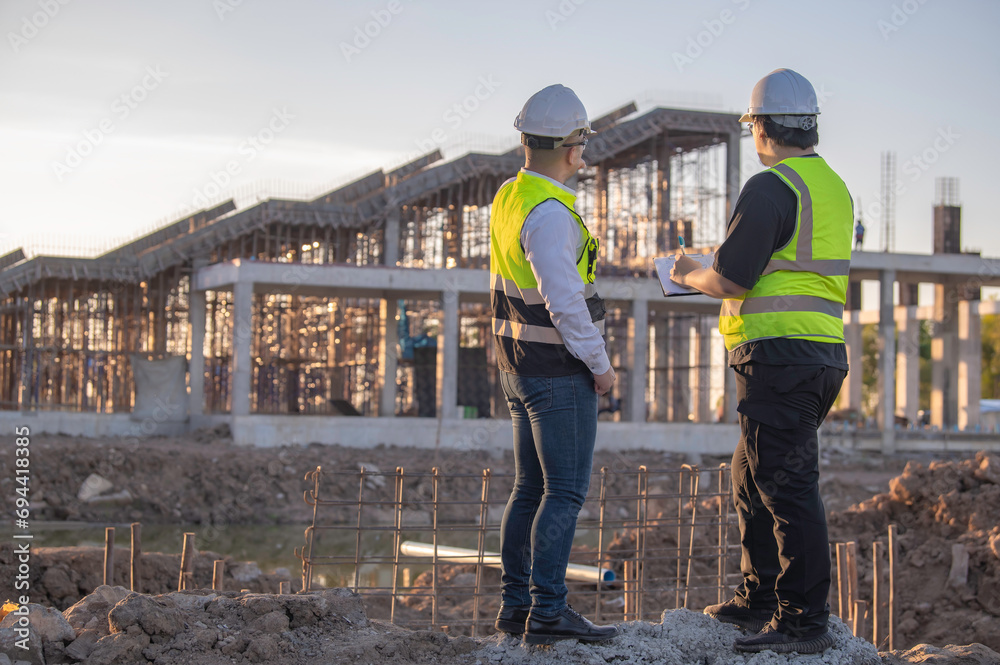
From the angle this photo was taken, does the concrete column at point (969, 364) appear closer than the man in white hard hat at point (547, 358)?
No

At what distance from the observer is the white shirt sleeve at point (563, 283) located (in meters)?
3.10

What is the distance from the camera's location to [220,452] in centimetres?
1970

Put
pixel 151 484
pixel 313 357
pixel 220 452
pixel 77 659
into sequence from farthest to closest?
pixel 313 357
pixel 220 452
pixel 151 484
pixel 77 659

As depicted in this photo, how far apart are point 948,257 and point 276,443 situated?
68.7 ft

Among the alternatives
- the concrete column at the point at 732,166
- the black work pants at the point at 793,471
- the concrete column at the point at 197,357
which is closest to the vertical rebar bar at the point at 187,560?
the black work pants at the point at 793,471

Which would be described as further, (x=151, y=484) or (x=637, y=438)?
(x=637, y=438)

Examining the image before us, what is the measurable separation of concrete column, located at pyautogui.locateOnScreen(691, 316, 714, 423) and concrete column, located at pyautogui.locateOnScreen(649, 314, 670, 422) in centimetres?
100

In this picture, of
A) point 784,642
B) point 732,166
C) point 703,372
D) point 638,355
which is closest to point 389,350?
point 638,355

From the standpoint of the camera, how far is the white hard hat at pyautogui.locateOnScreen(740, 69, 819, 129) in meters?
3.29

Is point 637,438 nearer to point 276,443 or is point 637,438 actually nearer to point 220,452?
point 276,443

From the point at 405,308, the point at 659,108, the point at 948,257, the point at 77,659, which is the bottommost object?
the point at 77,659

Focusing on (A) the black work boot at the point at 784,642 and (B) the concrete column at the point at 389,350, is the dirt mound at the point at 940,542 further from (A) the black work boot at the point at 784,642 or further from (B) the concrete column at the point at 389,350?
(B) the concrete column at the point at 389,350

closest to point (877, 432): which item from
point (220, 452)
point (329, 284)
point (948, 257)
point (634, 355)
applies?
point (948, 257)

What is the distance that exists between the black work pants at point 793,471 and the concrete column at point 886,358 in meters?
26.9
